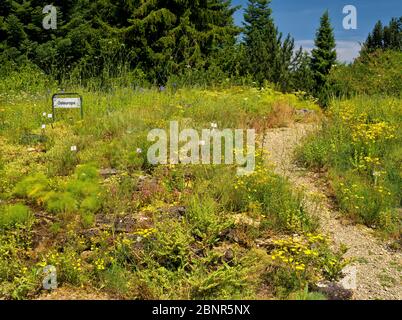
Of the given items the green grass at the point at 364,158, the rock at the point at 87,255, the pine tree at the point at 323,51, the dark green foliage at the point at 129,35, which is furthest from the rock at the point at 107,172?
the pine tree at the point at 323,51

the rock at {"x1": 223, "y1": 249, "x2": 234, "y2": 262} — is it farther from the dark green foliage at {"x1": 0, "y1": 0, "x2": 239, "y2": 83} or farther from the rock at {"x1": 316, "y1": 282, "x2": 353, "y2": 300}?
the dark green foliage at {"x1": 0, "y1": 0, "x2": 239, "y2": 83}

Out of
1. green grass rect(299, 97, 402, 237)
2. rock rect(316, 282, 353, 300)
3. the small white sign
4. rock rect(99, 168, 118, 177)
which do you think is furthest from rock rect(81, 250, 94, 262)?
the small white sign

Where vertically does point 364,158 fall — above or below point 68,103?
below

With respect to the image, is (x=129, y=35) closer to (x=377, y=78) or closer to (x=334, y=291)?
(x=377, y=78)

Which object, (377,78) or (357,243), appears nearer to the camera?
(357,243)

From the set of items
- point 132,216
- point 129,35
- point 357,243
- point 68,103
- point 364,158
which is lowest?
point 357,243

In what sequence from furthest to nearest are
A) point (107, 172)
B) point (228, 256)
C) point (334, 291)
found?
point (107, 172) < point (228, 256) < point (334, 291)

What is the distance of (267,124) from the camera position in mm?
8562

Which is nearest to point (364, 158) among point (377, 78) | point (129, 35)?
point (377, 78)

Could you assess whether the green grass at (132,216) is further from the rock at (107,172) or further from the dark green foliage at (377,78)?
the dark green foliage at (377,78)

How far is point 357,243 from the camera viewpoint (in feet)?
15.5

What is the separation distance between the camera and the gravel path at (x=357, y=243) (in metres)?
3.95
